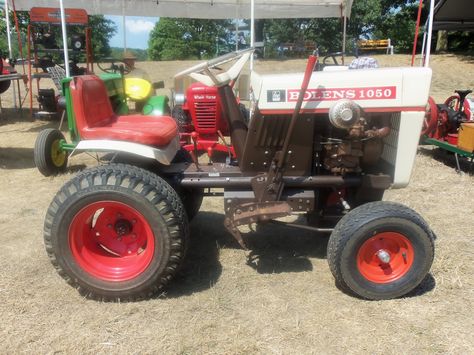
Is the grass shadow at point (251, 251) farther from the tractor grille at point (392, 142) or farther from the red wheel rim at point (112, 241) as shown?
the tractor grille at point (392, 142)

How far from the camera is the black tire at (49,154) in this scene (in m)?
5.13

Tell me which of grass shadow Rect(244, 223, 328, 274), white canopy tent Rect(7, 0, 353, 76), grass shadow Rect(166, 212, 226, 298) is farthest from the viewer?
white canopy tent Rect(7, 0, 353, 76)

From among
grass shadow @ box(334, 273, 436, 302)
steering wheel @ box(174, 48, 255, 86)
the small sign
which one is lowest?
grass shadow @ box(334, 273, 436, 302)

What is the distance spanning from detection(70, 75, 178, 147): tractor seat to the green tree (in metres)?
33.0

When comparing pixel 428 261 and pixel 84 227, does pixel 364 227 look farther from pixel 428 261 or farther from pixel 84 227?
pixel 84 227

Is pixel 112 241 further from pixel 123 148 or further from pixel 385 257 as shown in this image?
pixel 385 257

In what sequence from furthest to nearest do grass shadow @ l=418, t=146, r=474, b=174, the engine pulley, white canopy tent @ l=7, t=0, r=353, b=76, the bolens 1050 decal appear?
white canopy tent @ l=7, t=0, r=353, b=76, grass shadow @ l=418, t=146, r=474, b=174, the bolens 1050 decal, the engine pulley

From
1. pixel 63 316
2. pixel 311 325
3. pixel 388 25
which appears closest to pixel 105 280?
pixel 63 316

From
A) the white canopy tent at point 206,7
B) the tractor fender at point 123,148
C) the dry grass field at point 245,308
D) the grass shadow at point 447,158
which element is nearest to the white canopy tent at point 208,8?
the white canopy tent at point 206,7

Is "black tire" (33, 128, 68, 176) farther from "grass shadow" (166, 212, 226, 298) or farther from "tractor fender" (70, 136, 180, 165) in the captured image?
"tractor fender" (70, 136, 180, 165)

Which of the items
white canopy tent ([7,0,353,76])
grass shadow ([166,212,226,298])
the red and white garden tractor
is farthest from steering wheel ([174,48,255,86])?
white canopy tent ([7,0,353,76])

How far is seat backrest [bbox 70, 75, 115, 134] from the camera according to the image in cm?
282

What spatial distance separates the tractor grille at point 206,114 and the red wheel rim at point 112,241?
10.3 feet

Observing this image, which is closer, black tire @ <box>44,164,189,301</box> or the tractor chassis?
black tire @ <box>44,164,189,301</box>
